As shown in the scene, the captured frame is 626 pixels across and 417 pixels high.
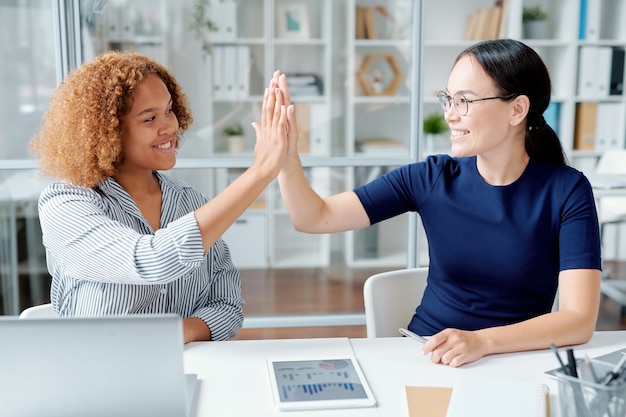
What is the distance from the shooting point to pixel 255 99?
138 inches

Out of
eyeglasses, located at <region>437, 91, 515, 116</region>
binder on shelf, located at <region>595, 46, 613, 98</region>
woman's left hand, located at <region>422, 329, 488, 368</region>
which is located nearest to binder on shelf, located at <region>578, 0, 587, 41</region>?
binder on shelf, located at <region>595, 46, 613, 98</region>

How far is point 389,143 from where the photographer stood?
→ 3549 mm

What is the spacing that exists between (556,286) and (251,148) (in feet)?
6.72

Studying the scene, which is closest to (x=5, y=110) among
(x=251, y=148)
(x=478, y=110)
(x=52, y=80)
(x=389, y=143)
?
(x=52, y=80)

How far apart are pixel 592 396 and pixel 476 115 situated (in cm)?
82

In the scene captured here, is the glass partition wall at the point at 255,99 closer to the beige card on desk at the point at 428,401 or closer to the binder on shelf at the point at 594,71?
the binder on shelf at the point at 594,71

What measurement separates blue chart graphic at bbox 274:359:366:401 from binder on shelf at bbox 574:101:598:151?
3943 mm

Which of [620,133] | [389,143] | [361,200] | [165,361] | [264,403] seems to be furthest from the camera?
[620,133]

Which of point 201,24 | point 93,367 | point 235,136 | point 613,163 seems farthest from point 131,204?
point 613,163

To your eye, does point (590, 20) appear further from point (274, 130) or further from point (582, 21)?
point (274, 130)

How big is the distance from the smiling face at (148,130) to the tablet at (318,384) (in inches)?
24.1

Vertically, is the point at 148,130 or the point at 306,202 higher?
the point at 148,130

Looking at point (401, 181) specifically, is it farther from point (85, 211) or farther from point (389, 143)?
point (389, 143)

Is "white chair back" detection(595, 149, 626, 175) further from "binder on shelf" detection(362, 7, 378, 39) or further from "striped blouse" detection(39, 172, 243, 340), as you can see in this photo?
"striped blouse" detection(39, 172, 243, 340)
